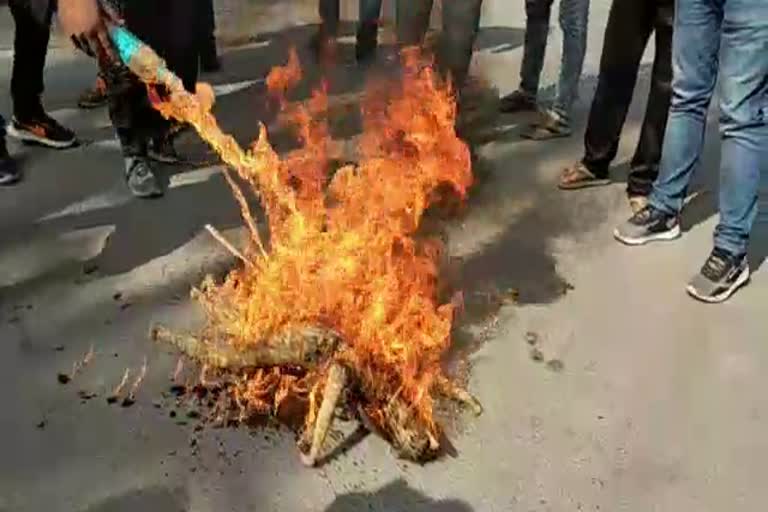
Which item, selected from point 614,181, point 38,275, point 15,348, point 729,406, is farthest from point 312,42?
point 729,406

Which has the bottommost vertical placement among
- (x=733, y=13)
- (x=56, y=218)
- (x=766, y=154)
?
(x=56, y=218)

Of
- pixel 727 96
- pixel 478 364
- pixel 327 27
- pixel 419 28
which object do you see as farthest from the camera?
pixel 327 27

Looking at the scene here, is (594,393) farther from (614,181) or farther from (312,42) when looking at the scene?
(312,42)

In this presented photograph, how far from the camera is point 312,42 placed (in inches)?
284

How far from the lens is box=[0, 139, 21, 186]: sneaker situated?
207 inches

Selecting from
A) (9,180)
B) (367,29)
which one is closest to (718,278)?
(367,29)

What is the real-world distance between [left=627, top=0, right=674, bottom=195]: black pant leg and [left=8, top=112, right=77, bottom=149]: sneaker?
2.99 metres

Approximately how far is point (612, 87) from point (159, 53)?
223cm

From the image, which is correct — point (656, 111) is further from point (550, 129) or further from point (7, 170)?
point (7, 170)

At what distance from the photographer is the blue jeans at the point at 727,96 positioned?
13.4 ft

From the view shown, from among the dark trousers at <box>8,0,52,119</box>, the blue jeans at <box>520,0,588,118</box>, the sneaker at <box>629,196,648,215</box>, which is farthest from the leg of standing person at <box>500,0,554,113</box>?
the dark trousers at <box>8,0,52,119</box>

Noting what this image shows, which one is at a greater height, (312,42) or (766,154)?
(766,154)

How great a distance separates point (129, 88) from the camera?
16.5 feet

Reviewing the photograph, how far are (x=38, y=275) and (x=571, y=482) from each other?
2.47 m
